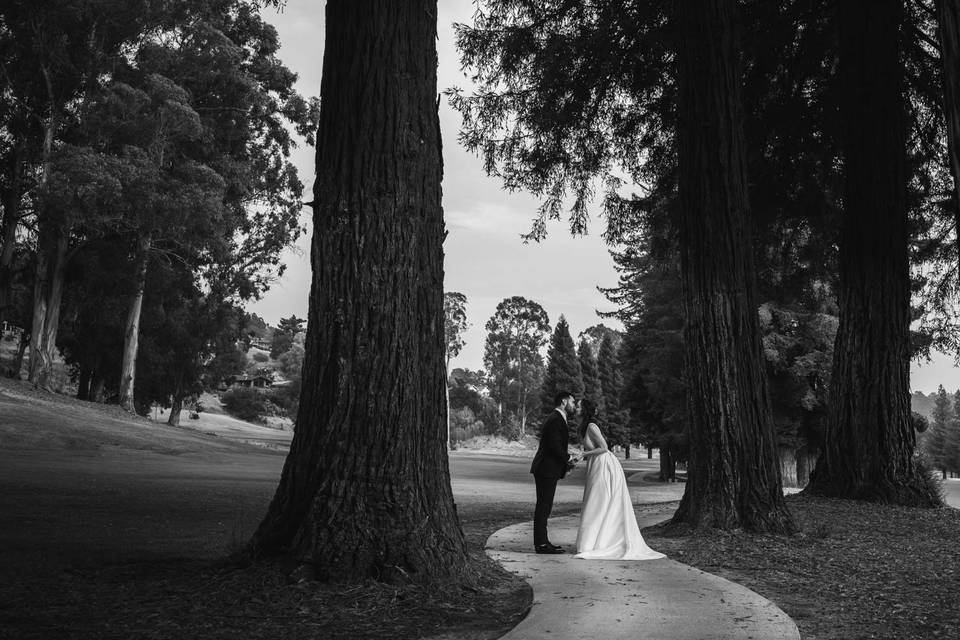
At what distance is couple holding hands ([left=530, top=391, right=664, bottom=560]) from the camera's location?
8.81m

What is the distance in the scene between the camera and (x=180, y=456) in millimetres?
26891

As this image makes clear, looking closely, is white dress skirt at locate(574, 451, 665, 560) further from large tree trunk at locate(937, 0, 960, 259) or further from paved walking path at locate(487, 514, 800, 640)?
large tree trunk at locate(937, 0, 960, 259)

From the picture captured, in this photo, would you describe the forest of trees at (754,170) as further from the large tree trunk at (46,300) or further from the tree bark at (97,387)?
the tree bark at (97,387)

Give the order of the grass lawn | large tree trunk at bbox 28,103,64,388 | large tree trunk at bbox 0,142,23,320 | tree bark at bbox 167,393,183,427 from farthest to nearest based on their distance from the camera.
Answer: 1. tree bark at bbox 167,393,183,427
2. large tree trunk at bbox 0,142,23,320
3. large tree trunk at bbox 28,103,64,388
4. the grass lawn

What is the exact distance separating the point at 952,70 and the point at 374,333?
4.52m

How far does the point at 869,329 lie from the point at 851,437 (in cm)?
184

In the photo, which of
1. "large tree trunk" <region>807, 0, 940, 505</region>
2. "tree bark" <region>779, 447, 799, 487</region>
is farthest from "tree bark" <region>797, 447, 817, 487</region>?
"large tree trunk" <region>807, 0, 940, 505</region>

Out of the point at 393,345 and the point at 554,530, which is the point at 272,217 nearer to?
the point at 554,530

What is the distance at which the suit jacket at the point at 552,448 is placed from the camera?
29.8 ft

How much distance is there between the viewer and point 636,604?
616cm

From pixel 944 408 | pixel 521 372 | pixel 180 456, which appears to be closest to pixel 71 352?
pixel 180 456

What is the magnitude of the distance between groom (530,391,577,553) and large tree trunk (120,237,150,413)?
32.8 metres

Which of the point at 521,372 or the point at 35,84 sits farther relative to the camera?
the point at 521,372

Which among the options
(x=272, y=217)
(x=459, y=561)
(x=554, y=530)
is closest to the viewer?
(x=459, y=561)
